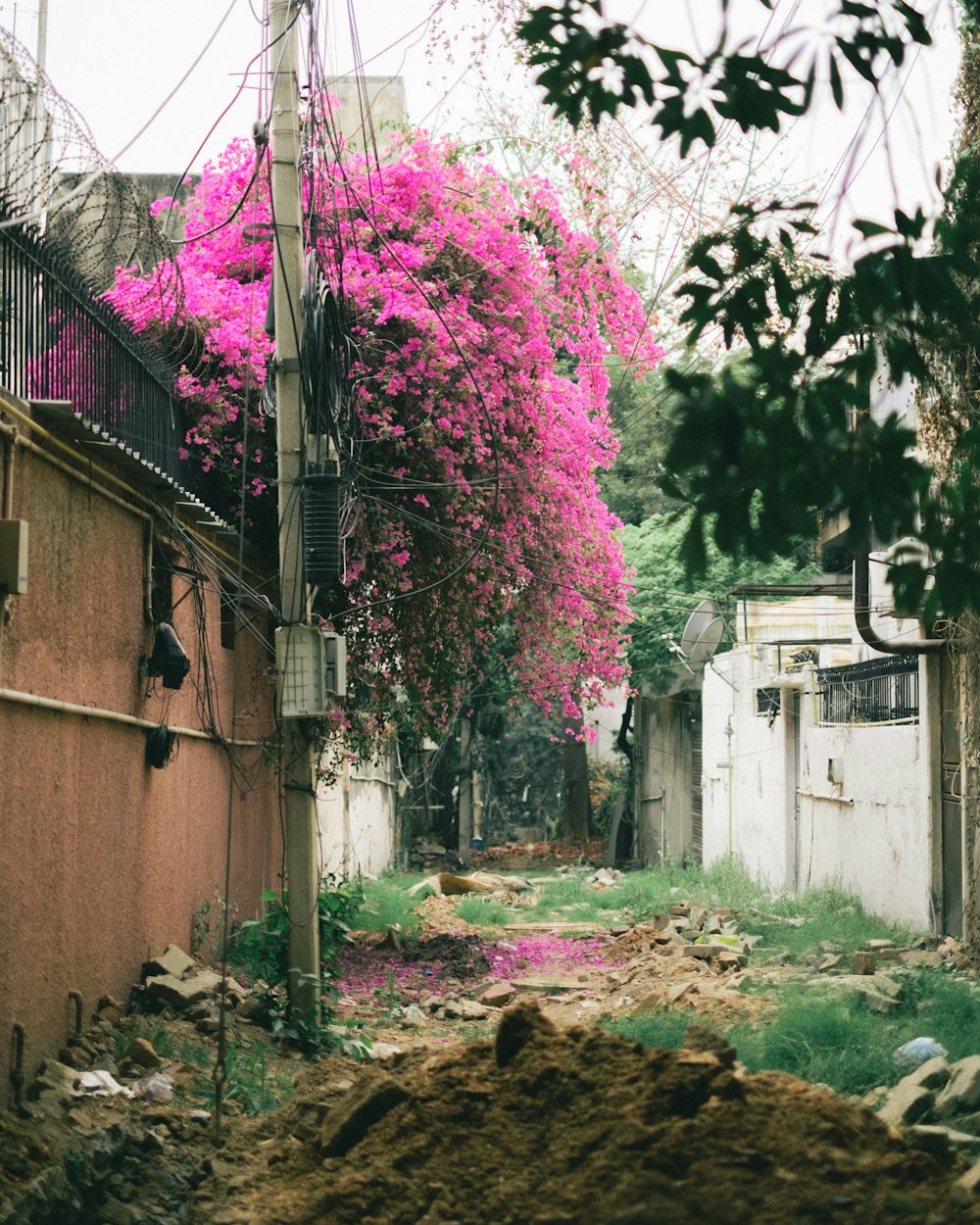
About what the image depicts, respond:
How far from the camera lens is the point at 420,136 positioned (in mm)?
13891

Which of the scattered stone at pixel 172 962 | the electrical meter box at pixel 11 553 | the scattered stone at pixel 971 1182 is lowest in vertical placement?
the scattered stone at pixel 172 962

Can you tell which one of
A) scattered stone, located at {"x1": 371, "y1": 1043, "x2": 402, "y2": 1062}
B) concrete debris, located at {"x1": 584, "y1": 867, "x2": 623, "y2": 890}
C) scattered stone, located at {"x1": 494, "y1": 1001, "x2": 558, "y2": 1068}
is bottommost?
concrete debris, located at {"x1": 584, "y1": 867, "x2": 623, "y2": 890}

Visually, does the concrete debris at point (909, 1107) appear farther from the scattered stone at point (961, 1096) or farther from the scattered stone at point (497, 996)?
the scattered stone at point (497, 996)

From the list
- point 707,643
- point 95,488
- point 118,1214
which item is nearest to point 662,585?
point 707,643

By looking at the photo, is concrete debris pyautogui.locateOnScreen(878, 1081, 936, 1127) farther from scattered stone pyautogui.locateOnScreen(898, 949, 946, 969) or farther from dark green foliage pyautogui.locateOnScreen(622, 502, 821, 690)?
dark green foliage pyautogui.locateOnScreen(622, 502, 821, 690)

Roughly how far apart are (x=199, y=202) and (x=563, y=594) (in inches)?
226

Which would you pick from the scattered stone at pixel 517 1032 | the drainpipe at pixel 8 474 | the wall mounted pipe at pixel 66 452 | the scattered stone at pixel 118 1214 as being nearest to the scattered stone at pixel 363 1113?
the scattered stone at pixel 517 1032

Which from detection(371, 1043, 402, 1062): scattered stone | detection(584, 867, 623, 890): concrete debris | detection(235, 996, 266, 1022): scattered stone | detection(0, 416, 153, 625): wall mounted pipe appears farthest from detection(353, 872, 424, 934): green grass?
detection(0, 416, 153, 625): wall mounted pipe

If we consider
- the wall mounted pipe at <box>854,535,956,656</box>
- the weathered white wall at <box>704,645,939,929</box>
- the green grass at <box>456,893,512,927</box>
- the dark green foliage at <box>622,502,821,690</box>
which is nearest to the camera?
the wall mounted pipe at <box>854,535,956,656</box>

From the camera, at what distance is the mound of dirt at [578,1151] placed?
4.09 meters

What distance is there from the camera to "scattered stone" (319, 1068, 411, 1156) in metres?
5.56

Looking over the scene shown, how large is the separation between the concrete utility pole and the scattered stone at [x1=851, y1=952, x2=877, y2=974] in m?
4.54

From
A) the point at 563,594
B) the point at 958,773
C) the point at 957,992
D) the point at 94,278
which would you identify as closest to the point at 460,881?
the point at 563,594

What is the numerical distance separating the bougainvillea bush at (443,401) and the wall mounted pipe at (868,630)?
2.96 m
